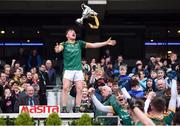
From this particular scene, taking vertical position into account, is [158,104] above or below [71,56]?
below

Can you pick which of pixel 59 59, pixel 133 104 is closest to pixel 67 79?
pixel 133 104

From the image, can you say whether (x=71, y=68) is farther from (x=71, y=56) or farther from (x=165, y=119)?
(x=165, y=119)

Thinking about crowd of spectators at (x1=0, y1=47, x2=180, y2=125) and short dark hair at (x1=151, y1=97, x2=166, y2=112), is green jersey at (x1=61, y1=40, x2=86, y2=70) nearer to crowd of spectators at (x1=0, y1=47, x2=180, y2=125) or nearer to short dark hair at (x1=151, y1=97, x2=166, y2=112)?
crowd of spectators at (x1=0, y1=47, x2=180, y2=125)

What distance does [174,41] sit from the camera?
27641mm

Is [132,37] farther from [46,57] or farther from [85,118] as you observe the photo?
[85,118]

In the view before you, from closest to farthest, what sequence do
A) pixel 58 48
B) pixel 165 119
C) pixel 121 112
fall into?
1. pixel 165 119
2. pixel 121 112
3. pixel 58 48

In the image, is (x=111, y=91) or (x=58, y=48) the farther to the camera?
(x=58, y=48)

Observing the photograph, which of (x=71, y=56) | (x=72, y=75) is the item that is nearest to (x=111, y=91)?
(x=72, y=75)

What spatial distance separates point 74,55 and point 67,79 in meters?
0.57

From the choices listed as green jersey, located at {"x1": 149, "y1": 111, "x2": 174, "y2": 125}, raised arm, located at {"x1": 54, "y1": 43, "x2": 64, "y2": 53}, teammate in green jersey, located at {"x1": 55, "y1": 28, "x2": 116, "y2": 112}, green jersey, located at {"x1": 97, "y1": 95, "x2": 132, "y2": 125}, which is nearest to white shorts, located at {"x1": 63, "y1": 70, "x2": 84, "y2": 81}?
teammate in green jersey, located at {"x1": 55, "y1": 28, "x2": 116, "y2": 112}

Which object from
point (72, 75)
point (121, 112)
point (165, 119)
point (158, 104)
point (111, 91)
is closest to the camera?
point (158, 104)

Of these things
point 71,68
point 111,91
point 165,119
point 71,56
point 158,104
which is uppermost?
point 71,56

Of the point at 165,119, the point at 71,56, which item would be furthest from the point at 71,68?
the point at 165,119

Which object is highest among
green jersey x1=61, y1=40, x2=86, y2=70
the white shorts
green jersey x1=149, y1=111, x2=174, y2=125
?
green jersey x1=61, y1=40, x2=86, y2=70
